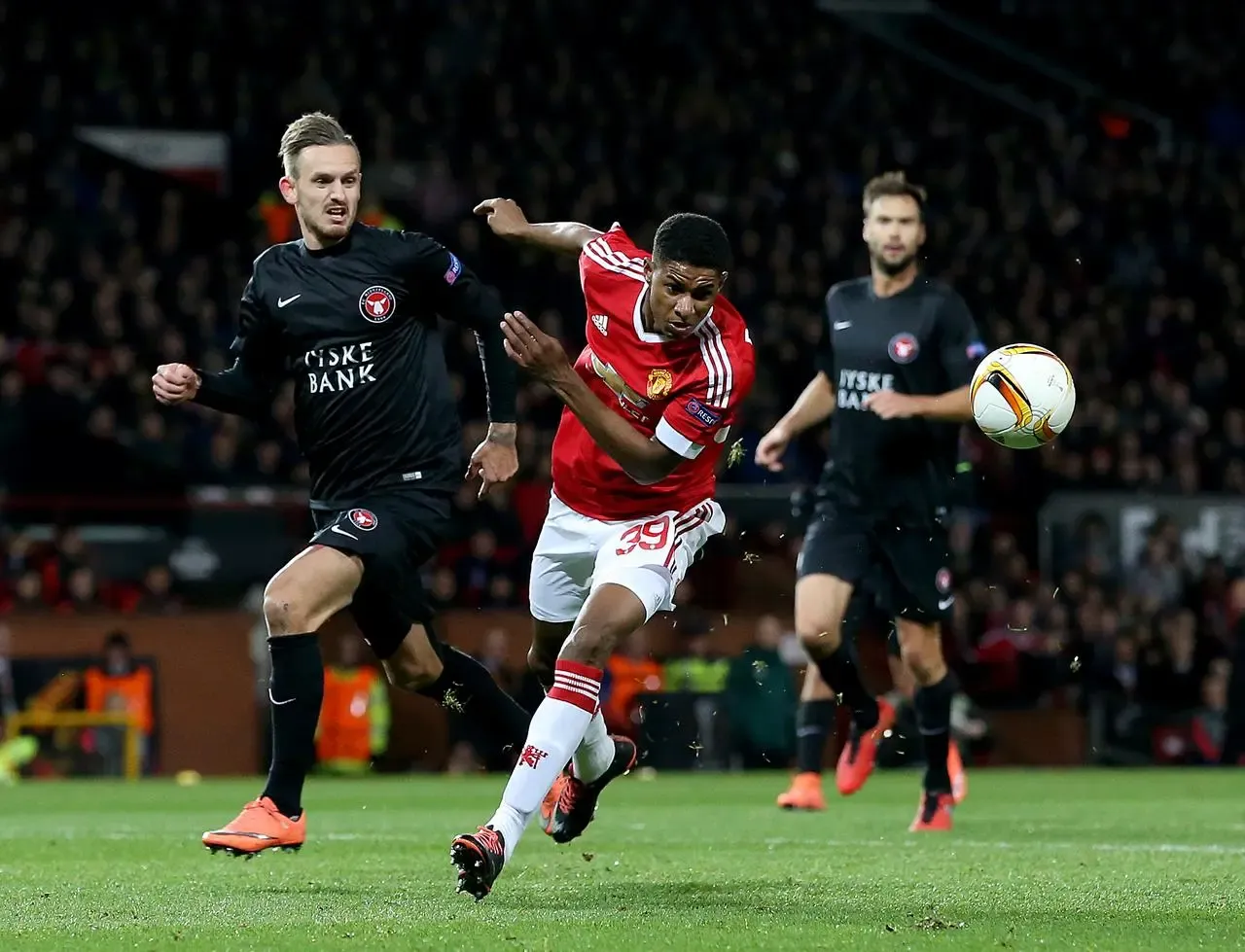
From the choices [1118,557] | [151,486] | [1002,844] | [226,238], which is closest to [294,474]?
[151,486]

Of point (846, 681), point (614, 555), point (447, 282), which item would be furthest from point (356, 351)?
point (846, 681)

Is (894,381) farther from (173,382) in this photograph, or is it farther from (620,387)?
(173,382)

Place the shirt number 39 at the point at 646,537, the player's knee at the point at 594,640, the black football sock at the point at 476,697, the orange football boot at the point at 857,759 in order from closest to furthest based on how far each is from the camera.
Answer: the player's knee at the point at 594,640 → the shirt number 39 at the point at 646,537 → the black football sock at the point at 476,697 → the orange football boot at the point at 857,759

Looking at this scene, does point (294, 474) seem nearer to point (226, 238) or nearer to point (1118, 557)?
point (226, 238)

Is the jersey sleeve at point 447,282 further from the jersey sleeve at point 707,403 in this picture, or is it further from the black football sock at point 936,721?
the black football sock at point 936,721

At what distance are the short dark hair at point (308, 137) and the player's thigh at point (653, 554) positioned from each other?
61.2 inches

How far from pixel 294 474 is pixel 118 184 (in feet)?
15.2

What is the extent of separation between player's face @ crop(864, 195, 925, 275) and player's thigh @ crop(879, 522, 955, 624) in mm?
1150

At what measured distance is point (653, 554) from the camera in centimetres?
600

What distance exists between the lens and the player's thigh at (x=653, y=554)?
5874mm

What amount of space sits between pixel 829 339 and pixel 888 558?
3.34 feet

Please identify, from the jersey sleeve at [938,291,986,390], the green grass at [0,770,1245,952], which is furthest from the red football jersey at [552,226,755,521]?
the jersey sleeve at [938,291,986,390]

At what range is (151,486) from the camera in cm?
1650

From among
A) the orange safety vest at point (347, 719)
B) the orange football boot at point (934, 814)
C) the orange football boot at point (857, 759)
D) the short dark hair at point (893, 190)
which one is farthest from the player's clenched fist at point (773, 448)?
the orange safety vest at point (347, 719)
